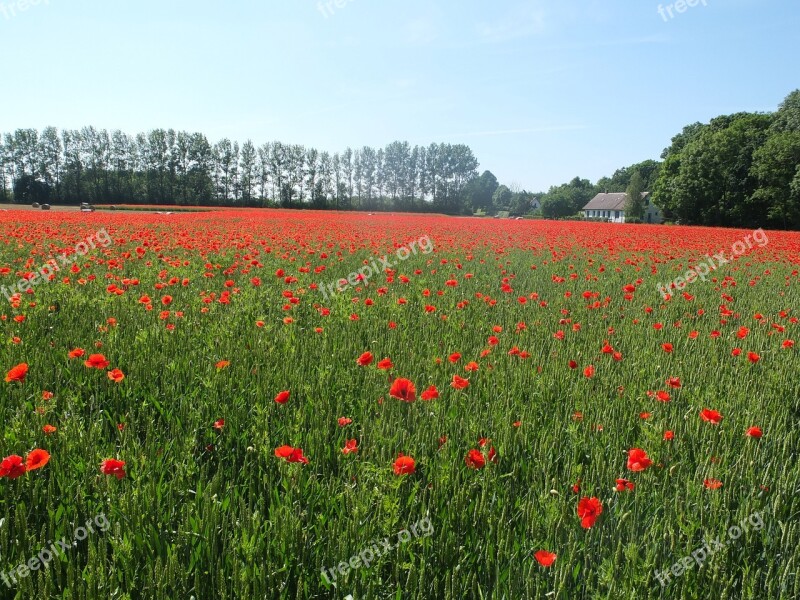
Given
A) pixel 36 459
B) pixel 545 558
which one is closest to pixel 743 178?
pixel 545 558

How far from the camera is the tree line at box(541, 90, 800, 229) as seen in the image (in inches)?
1649

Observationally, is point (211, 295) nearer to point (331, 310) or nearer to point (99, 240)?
point (331, 310)

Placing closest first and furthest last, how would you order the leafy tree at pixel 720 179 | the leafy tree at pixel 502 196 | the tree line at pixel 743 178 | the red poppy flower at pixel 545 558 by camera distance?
the red poppy flower at pixel 545 558, the tree line at pixel 743 178, the leafy tree at pixel 720 179, the leafy tree at pixel 502 196

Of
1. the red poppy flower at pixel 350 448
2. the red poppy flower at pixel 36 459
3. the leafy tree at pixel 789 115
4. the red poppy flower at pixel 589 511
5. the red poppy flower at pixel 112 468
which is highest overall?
the leafy tree at pixel 789 115

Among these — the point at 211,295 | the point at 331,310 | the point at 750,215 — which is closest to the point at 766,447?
the point at 331,310

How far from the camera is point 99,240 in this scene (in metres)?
11.3

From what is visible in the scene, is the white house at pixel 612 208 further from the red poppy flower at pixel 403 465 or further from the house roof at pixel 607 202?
the red poppy flower at pixel 403 465

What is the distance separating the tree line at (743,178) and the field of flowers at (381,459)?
4579cm

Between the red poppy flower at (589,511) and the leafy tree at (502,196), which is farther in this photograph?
the leafy tree at (502,196)

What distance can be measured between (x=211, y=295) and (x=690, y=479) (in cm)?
451

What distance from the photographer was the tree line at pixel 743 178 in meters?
41.9

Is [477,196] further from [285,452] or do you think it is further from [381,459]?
[285,452]

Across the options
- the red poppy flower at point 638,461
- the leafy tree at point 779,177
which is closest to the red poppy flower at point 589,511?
the red poppy flower at point 638,461

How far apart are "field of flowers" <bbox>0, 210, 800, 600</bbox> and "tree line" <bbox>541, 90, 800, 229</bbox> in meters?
45.8
